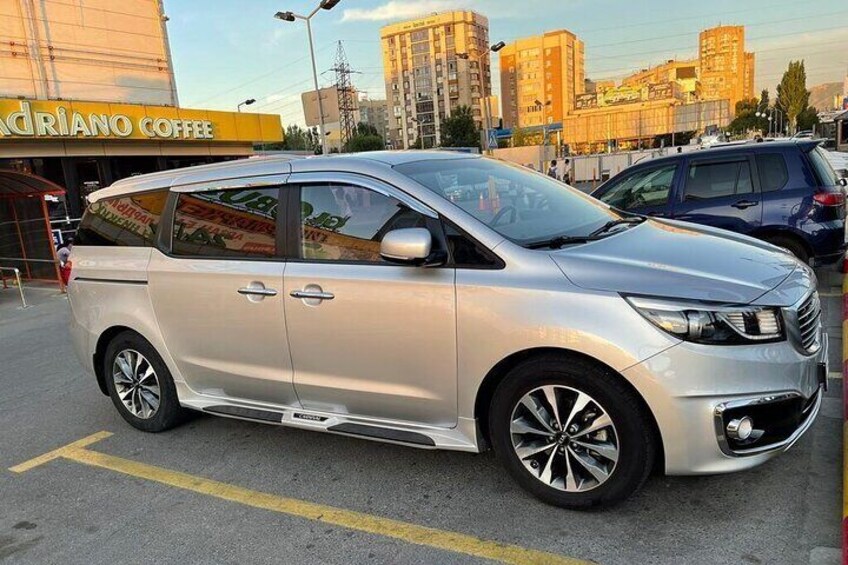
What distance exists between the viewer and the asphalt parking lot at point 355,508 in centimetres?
282

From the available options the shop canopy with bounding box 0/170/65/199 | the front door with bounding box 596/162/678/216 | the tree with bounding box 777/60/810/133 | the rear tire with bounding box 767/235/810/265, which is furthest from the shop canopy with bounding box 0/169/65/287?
the tree with bounding box 777/60/810/133

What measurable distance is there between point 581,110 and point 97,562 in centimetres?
11153

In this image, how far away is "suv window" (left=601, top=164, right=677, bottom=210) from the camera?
24.4ft

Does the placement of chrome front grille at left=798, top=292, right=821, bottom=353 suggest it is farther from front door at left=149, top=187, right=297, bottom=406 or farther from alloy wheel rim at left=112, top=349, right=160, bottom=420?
alloy wheel rim at left=112, top=349, right=160, bottom=420

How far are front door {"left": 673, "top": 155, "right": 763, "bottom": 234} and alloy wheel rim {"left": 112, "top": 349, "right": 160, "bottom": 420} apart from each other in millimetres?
5800

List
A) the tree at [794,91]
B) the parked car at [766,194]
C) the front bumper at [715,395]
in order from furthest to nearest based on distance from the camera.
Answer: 1. the tree at [794,91]
2. the parked car at [766,194]
3. the front bumper at [715,395]

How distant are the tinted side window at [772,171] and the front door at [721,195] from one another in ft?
0.28

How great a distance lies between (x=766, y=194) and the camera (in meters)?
6.72

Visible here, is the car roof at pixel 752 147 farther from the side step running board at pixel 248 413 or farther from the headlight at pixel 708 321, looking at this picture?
the side step running board at pixel 248 413

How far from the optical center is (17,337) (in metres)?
8.70

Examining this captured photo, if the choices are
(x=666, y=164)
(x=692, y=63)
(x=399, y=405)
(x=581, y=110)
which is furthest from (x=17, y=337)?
(x=692, y=63)

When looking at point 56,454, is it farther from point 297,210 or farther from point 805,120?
point 805,120

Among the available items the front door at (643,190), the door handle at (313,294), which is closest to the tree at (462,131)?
the front door at (643,190)

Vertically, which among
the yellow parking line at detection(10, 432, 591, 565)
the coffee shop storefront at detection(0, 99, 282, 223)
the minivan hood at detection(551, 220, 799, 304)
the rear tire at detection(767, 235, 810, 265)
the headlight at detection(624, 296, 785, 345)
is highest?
the coffee shop storefront at detection(0, 99, 282, 223)
